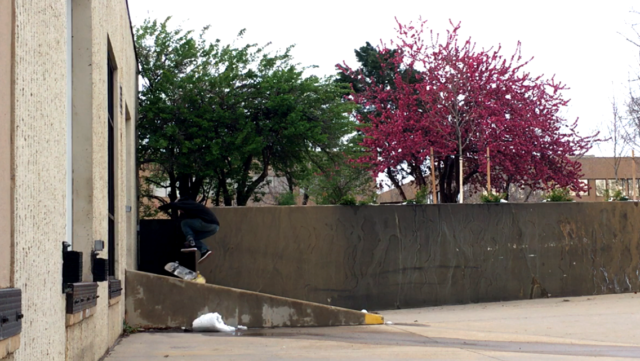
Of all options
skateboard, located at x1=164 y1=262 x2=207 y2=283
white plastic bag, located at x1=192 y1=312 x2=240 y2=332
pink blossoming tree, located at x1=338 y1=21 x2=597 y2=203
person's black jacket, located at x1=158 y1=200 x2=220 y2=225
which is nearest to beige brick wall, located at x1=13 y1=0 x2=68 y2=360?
white plastic bag, located at x1=192 y1=312 x2=240 y2=332

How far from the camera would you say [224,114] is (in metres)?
15.8

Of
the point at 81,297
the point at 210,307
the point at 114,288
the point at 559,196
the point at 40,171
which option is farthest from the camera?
the point at 559,196

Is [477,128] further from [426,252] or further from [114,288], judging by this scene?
[114,288]

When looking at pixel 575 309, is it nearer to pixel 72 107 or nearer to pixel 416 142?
pixel 72 107

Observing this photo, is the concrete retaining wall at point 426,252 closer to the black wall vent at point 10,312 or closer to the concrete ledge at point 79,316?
the concrete ledge at point 79,316

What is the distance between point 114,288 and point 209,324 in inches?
80.3

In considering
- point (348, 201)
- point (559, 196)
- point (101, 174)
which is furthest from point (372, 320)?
point (559, 196)

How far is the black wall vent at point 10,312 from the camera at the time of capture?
3.04m

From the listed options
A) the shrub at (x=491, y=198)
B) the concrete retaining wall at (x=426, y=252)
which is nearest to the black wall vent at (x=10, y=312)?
the concrete retaining wall at (x=426, y=252)

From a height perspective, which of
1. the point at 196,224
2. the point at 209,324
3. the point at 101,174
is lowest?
the point at 209,324

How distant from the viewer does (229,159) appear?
16578 mm

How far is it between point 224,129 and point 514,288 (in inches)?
265

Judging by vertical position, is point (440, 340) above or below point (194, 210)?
below

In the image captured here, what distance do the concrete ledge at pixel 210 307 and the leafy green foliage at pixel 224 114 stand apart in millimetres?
5132
